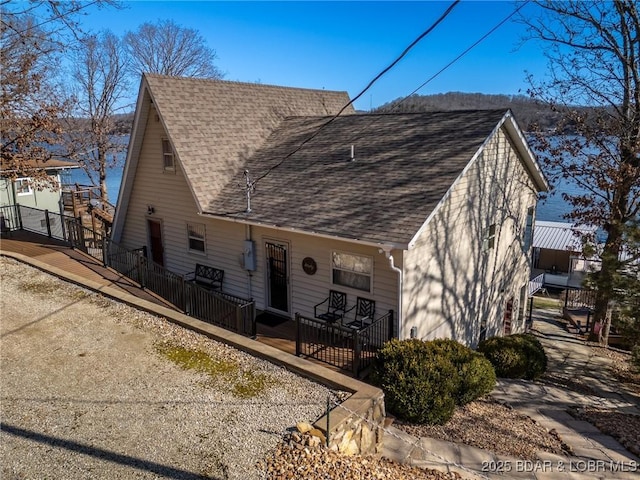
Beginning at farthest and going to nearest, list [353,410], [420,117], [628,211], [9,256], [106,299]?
[628,211]
[9,256]
[420,117]
[106,299]
[353,410]

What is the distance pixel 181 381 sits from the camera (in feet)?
26.8

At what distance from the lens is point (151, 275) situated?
13.5m

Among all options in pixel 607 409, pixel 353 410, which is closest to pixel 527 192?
pixel 607 409

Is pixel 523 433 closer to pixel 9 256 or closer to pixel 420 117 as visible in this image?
pixel 420 117

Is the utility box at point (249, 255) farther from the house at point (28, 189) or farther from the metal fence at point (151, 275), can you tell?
the house at point (28, 189)

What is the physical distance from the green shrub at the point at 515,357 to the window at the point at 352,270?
4.18m

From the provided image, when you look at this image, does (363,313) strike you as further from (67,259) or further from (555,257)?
(555,257)

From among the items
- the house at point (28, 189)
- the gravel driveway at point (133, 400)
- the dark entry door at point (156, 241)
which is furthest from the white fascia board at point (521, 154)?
the house at point (28, 189)

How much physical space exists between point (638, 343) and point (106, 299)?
1319cm

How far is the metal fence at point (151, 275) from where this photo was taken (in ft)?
37.1

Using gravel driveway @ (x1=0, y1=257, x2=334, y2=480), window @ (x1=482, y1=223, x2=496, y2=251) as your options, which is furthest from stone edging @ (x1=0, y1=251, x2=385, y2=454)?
window @ (x1=482, y1=223, x2=496, y2=251)

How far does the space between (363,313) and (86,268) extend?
30.4 feet

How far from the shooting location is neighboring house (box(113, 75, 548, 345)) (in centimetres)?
1100

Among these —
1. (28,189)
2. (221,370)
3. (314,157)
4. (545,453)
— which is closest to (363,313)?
(221,370)
